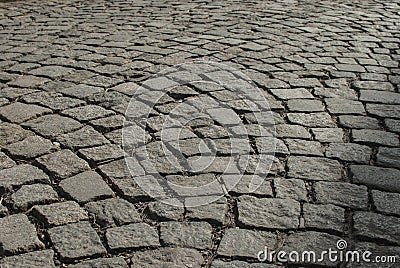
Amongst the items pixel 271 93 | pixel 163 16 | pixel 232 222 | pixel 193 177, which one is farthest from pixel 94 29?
pixel 232 222

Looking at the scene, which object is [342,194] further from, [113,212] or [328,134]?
[113,212]

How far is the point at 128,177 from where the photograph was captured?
3.26 m

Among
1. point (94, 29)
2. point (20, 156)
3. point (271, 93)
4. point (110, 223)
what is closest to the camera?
point (110, 223)

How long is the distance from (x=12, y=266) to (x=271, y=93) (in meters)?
2.60

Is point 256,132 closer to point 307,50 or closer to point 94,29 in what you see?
point 307,50

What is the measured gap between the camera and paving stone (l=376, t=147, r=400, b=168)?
3416mm

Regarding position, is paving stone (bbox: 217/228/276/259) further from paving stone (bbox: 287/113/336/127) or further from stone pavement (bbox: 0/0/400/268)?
paving stone (bbox: 287/113/336/127)

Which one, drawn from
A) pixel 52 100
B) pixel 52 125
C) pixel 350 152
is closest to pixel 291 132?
pixel 350 152

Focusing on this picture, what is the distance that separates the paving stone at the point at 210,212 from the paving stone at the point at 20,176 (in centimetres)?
85

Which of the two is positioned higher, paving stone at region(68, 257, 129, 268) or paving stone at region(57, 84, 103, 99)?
paving stone at region(68, 257, 129, 268)

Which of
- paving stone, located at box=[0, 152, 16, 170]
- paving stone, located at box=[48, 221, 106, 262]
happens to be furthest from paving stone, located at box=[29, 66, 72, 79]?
paving stone, located at box=[48, 221, 106, 262]

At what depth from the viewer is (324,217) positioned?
288cm

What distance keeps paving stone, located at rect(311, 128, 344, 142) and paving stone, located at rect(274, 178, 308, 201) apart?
2.08 ft

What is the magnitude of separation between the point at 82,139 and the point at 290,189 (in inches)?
54.8
